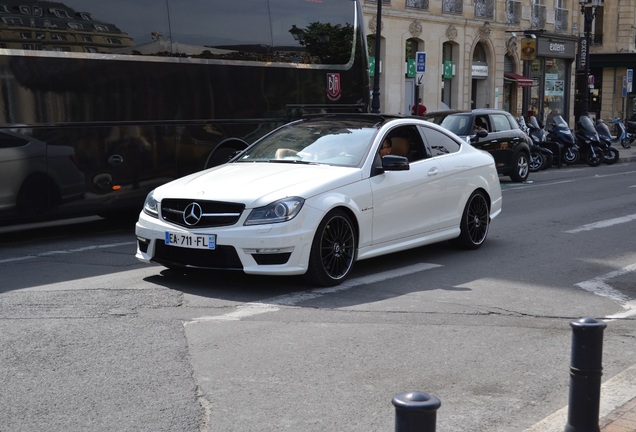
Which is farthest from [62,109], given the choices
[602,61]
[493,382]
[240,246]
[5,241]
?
[602,61]

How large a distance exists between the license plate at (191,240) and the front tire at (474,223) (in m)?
3.60

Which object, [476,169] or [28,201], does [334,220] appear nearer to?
[476,169]

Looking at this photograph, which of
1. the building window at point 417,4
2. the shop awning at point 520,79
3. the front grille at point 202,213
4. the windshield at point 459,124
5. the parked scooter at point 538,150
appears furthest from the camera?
the shop awning at point 520,79

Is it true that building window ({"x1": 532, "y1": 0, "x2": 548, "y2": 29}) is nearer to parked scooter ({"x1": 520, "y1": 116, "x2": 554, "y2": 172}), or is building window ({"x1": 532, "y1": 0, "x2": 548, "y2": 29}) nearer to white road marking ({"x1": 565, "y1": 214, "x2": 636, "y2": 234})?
parked scooter ({"x1": 520, "y1": 116, "x2": 554, "y2": 172})

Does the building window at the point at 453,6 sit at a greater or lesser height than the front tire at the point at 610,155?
greater

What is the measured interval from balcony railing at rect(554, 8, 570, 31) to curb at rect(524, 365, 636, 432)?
48864 mm

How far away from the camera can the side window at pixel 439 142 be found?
10.6 m

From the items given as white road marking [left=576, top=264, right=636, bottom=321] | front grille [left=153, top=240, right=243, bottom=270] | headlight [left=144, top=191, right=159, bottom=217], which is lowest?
white road marking [left=576, top=264, right=636, bottom=321]

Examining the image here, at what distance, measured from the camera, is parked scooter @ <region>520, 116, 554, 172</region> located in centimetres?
2656

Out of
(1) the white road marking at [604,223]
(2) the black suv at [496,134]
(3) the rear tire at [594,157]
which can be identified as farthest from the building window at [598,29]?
(1) the white road marking at [604,223]

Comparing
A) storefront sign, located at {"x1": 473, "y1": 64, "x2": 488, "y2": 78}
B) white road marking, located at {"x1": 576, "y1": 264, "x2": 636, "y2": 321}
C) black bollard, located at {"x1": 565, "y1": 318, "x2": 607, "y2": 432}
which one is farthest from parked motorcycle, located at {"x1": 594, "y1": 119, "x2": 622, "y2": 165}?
black bollard, located at {"x1": 565, "y1": 318, "x2": 607, "y2": 432}

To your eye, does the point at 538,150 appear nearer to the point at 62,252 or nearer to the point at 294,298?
the point at 62,252

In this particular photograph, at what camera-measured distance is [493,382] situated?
5.96 m

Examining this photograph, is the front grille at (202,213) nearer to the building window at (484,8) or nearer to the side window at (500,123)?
the side window at (500,123)
